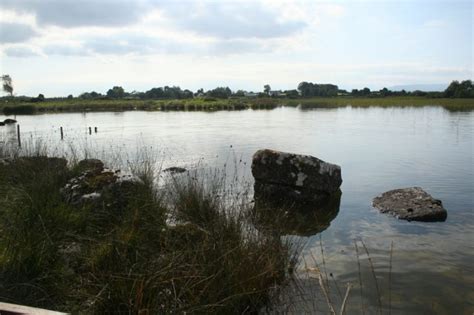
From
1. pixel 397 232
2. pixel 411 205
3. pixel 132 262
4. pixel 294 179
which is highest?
pixel 132 262

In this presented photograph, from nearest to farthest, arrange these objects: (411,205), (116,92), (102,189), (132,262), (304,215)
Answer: (132,262), (102,189), (411,205), (304,215), (116,92)

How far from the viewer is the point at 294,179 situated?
12242mm

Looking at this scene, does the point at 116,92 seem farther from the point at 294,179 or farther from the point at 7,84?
the point at 294,179

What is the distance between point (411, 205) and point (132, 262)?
781 centimetres

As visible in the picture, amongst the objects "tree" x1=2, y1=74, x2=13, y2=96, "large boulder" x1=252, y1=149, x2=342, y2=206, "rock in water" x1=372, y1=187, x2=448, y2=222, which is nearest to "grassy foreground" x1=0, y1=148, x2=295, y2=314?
"large boulder" x1=252, y1=149, x2=342, y2=206

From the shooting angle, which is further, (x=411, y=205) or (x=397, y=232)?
(x=411, y=205)

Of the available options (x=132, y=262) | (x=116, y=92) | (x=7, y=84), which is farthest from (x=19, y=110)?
(x=132, y=262)

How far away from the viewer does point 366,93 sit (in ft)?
472

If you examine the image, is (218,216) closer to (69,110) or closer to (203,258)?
(203,258)

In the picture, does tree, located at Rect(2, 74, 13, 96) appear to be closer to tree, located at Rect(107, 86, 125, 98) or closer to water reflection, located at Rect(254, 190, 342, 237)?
tree, located at Rect(107, 86, 125, 98)

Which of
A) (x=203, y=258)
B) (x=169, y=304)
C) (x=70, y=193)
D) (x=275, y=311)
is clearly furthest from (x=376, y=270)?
(x=70, y=193)

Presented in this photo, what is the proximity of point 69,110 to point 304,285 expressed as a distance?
9277 centimetres

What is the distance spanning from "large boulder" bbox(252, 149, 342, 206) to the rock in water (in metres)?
1.44

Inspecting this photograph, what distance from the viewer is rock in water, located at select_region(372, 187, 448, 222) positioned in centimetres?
1015
